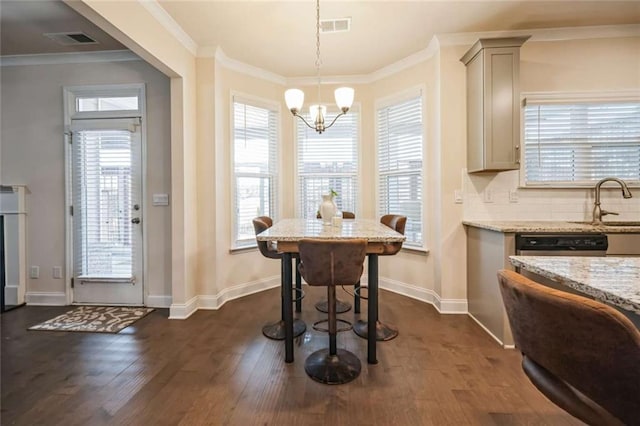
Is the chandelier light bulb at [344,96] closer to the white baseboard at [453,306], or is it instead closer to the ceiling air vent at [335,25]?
the ceiling air vent at [335,25]

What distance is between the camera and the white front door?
3104mm

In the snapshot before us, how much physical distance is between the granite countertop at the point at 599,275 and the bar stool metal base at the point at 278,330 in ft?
5.93

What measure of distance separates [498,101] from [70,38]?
408 cm

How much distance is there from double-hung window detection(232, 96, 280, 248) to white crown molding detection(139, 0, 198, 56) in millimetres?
669

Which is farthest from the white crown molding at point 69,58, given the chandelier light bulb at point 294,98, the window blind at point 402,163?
the window blind at point 402,163

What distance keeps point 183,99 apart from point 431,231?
2928 mm

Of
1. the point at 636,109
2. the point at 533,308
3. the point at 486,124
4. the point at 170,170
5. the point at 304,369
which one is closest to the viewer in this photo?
the point at 533,308

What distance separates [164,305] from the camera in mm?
3129

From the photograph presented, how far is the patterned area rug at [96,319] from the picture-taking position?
2623 mm

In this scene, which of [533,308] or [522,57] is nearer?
[533,308]

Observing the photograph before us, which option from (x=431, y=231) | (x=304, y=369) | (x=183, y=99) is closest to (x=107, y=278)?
(x=183, y=99)

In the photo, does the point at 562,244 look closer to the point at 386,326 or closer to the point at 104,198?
the point at 386,326

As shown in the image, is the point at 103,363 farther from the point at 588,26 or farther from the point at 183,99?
the point at 588,26

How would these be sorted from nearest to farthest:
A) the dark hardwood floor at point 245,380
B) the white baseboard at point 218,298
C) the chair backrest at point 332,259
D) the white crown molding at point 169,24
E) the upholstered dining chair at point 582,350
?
the upholstered dining chair at point 582,350 < the dark hardwood floor at point 245,380 < the chair backrest at point 332,259 < the white crown molding at point 169,24 < the white baseboard at point 218,298
